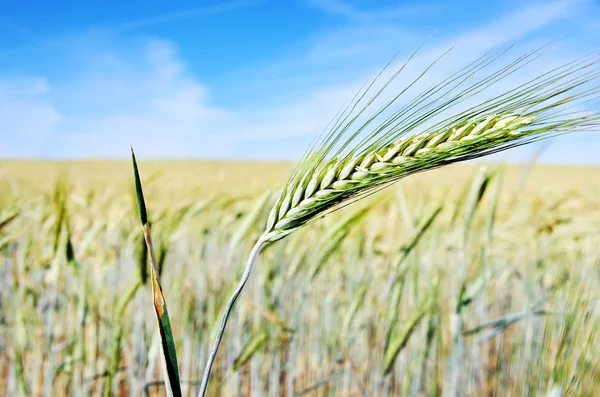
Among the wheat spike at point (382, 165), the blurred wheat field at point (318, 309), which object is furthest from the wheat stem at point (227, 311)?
the blurred wheat field at point (318, 309)

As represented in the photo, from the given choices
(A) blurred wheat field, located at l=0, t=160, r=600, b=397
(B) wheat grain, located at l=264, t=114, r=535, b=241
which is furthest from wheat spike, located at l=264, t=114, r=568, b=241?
(A) blurred wheat field, located at l=0, t=160, r=600, b=397

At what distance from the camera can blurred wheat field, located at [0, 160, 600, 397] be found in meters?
1.58

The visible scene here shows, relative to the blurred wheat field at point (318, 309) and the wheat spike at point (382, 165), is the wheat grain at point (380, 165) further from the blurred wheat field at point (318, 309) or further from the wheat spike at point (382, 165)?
the blurred wheat field at point (318, 309)

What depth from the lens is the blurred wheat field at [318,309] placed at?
158cm

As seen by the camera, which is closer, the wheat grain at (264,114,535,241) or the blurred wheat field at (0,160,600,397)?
the wheat grain at (264,114,535,241)

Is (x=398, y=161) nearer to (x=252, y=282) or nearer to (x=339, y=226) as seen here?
(x=339, y=226)

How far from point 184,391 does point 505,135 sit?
5.00 feet

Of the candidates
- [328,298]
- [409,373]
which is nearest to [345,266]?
[328,298]

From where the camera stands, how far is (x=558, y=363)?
3.95 ft

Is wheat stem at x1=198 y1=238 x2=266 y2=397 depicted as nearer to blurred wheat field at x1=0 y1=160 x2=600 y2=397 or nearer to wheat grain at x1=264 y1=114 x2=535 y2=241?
wheat grain at x1=264 y1=114 x2=535 y2=241

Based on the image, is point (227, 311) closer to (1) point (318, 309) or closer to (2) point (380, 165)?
(2) point (380, 165)

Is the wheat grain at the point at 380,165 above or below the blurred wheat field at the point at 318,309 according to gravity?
above

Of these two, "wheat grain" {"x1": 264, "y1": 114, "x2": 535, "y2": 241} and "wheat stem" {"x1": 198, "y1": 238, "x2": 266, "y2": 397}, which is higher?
"wheat grain" {"x1": 264, "y1": 114, "x2": 535, "y2": 241}

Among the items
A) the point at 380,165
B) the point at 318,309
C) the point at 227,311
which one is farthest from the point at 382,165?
the point at 318,309
